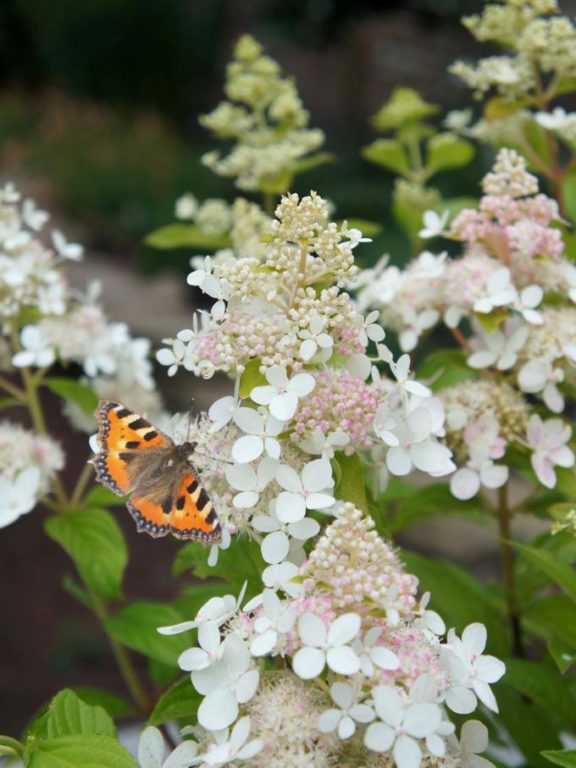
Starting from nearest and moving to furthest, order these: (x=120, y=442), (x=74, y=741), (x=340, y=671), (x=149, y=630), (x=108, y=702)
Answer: (x=340, y=671) → (x=74, y=741) → (x=120, y=442) → (x=149, y=630) → (x=108, y=702)

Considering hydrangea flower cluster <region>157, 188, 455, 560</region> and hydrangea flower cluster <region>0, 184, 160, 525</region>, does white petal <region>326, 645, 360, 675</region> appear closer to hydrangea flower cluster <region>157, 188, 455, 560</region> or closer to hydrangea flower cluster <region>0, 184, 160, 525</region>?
hydrangea flower cluster <region>157, 188, 455, 560</region>

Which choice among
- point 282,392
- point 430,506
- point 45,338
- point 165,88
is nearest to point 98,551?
point 45,338

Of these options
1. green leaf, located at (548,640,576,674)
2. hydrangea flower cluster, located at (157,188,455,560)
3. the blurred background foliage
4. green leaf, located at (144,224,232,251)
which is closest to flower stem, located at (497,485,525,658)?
green leaf, located at (548,640,576,674)

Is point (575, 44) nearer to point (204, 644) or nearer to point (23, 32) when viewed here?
point (204, 644)

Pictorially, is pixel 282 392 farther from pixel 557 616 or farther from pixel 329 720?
pixel 557 616

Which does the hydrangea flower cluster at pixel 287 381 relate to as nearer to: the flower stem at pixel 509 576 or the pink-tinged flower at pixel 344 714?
the pink-tinged flower at pixel 344 714

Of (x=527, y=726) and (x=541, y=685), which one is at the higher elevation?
(x=541, y=685)
